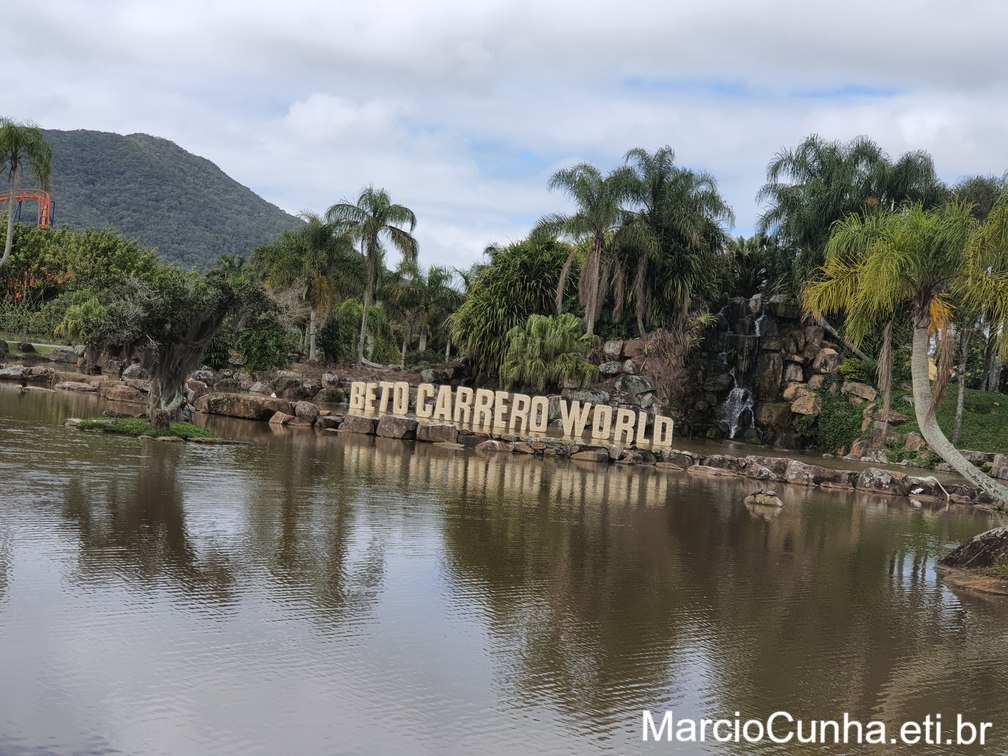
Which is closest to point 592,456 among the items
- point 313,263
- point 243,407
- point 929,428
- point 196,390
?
point 243,407

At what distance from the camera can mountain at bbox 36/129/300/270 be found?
111938 millimetres

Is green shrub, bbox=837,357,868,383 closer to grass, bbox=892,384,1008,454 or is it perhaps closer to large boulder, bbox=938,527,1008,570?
grass, bbox=892,384,1008,454

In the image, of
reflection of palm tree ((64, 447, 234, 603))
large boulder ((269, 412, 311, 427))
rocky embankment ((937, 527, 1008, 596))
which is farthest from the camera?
large boulder ((269, 412, 311, 427))

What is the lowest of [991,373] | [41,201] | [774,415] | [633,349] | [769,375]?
[774,415]

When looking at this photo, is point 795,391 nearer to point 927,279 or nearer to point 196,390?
point 196,390

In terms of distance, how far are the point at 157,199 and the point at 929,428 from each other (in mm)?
123619

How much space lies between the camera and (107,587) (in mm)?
8219

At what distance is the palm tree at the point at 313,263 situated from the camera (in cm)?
4450

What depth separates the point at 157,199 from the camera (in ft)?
405

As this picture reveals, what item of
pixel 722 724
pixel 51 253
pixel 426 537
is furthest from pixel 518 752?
pixel 51 253

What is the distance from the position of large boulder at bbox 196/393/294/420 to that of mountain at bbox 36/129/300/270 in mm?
79528

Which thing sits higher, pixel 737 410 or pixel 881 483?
pixel 737 410

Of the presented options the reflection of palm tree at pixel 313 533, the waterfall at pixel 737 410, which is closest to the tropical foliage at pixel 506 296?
the waterfall at pixel 737 410

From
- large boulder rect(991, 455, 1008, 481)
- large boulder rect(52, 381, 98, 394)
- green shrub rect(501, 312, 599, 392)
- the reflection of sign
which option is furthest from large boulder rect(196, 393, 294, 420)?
large boulder rect(991, 455, 1008, 481)
